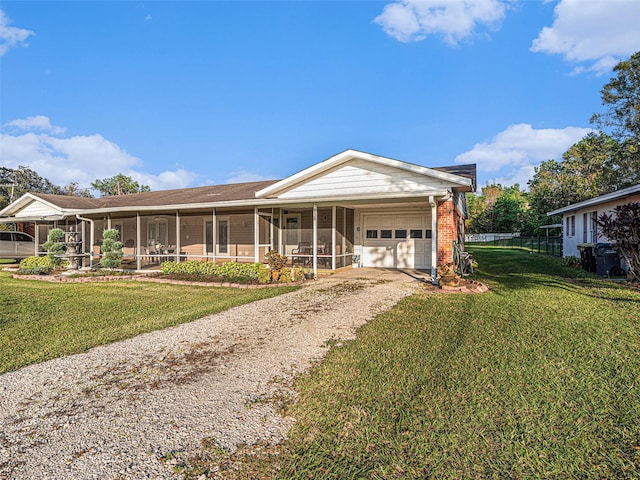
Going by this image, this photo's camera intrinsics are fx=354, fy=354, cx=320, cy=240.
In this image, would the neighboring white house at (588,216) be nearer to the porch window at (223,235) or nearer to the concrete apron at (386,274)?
the concrete apron at (386,274)

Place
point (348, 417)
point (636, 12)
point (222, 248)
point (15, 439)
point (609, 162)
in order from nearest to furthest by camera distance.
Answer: point (15, 439)
point (348, 417)
point (222, 248)
point (636, 12)
point (609, 162)

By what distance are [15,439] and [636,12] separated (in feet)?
97.7

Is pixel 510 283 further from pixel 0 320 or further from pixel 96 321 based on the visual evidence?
pixel 0 320

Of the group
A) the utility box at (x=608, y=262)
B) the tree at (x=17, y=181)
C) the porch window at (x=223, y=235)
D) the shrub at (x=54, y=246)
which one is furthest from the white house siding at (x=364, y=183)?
the tree at (x=17, y=181)

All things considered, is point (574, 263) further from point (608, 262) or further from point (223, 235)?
point (223, 235)

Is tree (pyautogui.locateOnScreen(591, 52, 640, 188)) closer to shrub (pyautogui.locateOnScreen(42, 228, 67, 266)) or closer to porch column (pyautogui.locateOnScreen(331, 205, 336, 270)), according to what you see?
porch column (pyautogui.locateOnScreen(331, 205, 336, 270))

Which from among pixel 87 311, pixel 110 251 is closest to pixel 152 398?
pixel 87 311

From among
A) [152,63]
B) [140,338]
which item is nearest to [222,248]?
[152,63]

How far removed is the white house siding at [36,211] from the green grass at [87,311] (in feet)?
23.1

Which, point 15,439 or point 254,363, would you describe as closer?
point 15,439

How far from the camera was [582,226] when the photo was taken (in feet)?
59.0

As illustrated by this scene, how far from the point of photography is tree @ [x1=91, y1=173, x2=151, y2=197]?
49.4 metres

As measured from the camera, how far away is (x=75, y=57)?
15555 millimetres

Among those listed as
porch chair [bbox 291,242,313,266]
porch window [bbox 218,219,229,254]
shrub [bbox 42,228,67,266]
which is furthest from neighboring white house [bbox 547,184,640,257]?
shrub [bbox 42,228,67,266]
